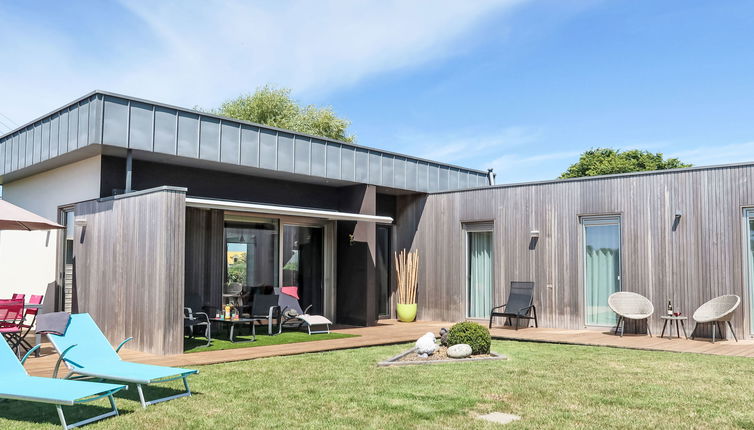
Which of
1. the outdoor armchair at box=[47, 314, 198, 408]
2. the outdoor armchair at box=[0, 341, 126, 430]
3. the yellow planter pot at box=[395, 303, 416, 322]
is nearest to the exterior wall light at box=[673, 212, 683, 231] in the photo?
the yellow planter pot at box=[395, 303, 416, 322]

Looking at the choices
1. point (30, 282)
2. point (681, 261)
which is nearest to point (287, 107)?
point (30, 282)

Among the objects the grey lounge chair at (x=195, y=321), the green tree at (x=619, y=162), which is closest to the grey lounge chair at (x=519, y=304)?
the grey lounge chair at (x=195, y=321)

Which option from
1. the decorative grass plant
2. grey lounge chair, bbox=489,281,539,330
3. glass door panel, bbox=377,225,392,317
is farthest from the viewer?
glass door panel, bbox=377,225,392,317

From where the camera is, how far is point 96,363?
542cm

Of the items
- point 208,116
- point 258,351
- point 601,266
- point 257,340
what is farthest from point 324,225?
point 601,266

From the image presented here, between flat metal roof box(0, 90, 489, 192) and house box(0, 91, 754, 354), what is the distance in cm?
3

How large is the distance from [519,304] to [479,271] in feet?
4.85

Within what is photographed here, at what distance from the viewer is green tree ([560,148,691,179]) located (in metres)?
30.8

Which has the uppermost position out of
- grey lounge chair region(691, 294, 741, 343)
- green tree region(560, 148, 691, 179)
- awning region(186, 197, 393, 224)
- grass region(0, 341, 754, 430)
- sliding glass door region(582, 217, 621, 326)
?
green tree region(560, 148, 691, 179)

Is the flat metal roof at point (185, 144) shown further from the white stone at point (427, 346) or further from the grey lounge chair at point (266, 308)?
the white stone at point (427, 346)

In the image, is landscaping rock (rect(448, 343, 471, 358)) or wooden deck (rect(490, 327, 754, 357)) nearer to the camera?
landscaping rock (rect(448, 343, 471, 358))

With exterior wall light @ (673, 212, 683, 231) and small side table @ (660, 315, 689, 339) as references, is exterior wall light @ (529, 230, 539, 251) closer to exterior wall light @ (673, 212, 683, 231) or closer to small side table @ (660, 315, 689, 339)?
exterior wall light @ (673, 212, 683, 231)

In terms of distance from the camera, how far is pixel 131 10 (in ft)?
46.8

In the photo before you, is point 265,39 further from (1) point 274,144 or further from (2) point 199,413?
(2) point 199,413
